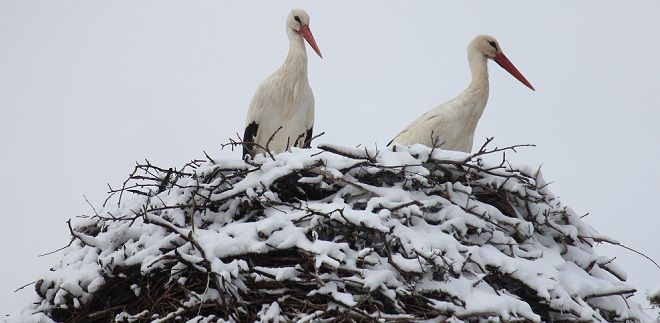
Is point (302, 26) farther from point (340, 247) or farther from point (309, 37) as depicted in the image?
point (340, 247)

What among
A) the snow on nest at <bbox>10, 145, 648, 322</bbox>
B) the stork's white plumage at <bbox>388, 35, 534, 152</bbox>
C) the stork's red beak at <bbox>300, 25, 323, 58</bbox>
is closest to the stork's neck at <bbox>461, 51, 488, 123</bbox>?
the stork's white plumage at <bbox>388, 35, 534, 152</bbox>

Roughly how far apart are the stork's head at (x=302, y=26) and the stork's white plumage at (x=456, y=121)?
3.36 feet

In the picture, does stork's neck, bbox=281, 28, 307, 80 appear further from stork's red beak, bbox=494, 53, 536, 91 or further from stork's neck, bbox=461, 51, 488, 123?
stork's red beak, bbox=494, 53, 536, 91

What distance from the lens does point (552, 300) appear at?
12.6ft

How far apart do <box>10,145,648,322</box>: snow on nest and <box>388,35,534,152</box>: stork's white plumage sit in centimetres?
145

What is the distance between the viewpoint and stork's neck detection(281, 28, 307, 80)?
6.63m

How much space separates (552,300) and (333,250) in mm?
908

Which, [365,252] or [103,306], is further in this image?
[103,306]

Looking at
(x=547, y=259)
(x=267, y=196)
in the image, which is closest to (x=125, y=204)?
(x=267, y=196)

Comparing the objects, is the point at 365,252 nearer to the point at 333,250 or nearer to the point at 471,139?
the point at 333,250

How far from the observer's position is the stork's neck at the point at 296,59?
21.8ft

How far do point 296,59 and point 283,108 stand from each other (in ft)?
1.25

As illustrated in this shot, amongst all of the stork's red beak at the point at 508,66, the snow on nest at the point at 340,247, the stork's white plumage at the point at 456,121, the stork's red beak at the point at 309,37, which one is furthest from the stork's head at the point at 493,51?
the snow on nest at the point at 340,247

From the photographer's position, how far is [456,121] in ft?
19.6
